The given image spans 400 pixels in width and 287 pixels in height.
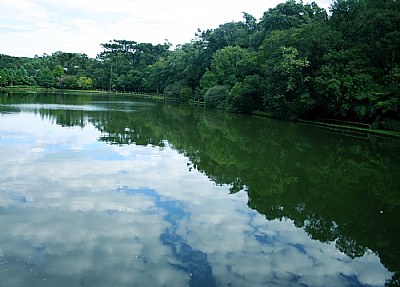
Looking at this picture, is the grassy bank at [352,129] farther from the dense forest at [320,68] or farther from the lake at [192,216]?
the lake at [192,216]

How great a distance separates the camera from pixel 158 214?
35.6 ft

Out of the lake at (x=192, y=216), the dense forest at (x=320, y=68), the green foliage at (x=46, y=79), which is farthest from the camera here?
the green foliage at (x=46, y=79)

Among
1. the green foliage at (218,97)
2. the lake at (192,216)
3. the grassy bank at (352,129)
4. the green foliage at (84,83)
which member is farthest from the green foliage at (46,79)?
the lake at (192,216)

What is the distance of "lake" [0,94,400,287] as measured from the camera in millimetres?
7676

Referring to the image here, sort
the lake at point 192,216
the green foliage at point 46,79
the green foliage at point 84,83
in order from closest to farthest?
1. the lake at point 192,216
2. the green foliage at point 46,79
3. the green foliage at point 84,83

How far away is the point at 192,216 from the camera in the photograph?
1087 cm

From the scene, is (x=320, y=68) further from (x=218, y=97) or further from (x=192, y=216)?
(x=192, y=216)

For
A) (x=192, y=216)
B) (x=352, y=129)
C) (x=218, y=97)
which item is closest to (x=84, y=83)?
(x=218, y=97)

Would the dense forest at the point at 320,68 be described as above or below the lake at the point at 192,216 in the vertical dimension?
above

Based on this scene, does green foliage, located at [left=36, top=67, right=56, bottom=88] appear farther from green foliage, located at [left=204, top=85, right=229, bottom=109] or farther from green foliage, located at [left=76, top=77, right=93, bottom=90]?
green foliage, located at [left=204, top=85, right=229, bottom=109]

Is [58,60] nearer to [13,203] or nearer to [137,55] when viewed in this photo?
[137,55]

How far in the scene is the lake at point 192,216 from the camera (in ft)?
25.2

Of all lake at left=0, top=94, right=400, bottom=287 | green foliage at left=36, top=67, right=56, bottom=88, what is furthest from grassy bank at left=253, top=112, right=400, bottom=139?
green foliage at left=36, top=67, right=56, bottom=88

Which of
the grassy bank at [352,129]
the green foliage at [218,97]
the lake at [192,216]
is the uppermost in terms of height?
the green foliage at [218,97]
